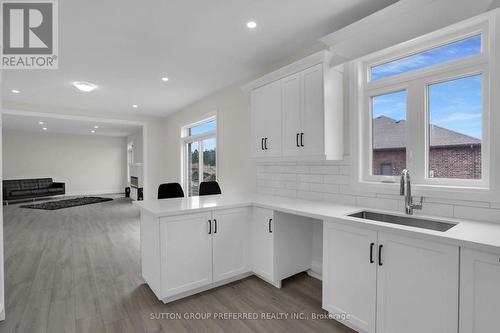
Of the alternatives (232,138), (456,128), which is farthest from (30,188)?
(456,128)

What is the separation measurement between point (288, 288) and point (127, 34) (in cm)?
329

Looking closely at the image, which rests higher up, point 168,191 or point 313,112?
point 313,112

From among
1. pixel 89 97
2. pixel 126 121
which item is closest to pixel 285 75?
pixel 89 97

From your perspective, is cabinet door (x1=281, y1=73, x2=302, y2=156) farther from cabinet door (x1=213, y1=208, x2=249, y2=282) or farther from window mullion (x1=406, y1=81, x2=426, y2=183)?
window mullion (x1=406, y1=81, x2=426, y2=183)

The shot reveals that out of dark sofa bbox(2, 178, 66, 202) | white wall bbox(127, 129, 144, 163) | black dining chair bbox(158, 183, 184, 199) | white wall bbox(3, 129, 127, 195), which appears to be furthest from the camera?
white wall bbox(3, 129, 127, 195)

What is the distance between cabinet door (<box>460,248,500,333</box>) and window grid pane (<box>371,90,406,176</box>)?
116 centimetres

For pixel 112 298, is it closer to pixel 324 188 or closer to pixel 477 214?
pixel 324 188

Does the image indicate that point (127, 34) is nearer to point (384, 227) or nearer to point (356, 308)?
point (384, 227)

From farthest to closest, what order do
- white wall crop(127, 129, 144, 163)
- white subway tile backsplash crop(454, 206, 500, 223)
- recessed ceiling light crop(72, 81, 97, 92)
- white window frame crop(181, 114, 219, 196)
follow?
white wall crop(127, 129, 144, 163) → white window frame crop(181, 114, 219, 196) → recessed ceiling light crop(72, 81, 97, 92) → white subway tile backsplash crop(454, 206, 500, 223)

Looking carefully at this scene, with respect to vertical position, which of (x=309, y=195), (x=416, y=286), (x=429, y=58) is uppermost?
(x=429, y=58)

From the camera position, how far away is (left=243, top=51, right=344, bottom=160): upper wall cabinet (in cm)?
262

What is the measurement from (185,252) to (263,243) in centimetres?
84

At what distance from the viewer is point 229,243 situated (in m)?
2.83

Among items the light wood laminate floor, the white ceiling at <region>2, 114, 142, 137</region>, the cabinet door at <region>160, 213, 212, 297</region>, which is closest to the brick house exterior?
the light wood laminate floor
